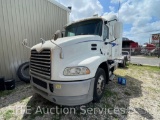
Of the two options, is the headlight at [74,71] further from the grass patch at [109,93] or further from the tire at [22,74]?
the tire at [22,74]

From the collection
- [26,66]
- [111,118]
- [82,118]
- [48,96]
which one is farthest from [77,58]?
[26,66]

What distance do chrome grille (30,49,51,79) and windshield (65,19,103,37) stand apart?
1585mm

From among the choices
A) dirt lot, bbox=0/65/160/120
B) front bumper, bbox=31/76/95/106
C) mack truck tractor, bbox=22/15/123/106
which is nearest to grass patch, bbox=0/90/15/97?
dirt lot, bbox=0/65/160/120

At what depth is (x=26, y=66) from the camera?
5371 millimetres

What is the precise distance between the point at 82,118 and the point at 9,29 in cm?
462

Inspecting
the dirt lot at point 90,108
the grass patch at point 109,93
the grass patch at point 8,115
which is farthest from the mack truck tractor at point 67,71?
the grass patch at point 8,115

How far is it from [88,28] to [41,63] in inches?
74.8

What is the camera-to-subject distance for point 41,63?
2.93m

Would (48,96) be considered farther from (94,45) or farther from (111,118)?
(94,45)

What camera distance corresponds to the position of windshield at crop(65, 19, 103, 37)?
369 centimetres

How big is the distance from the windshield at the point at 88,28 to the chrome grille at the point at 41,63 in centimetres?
158

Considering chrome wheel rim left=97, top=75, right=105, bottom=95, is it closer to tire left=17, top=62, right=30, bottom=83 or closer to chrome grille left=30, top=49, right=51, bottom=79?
chrome grille left=30, top=49, right=51, bottom=79

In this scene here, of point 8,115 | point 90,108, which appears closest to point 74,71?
point 90,108

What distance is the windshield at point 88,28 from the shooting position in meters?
3.69
